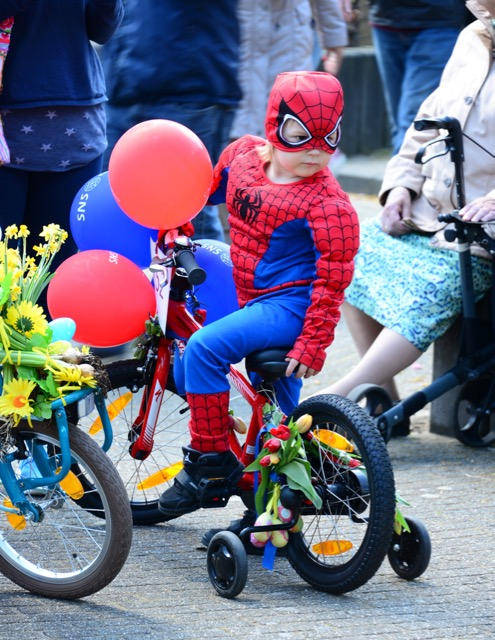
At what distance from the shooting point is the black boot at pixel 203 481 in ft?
13.1

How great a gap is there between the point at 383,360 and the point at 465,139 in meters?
0.93

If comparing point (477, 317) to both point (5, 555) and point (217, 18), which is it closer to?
point (217, 18)

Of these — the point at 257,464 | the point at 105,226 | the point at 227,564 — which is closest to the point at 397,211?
the point at 105,226

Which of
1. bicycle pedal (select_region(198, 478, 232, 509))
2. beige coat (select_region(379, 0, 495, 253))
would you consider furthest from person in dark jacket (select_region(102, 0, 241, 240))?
bicycle pedal (select_region(198, 478, 232, 509))

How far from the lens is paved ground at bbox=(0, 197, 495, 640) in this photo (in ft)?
11.9

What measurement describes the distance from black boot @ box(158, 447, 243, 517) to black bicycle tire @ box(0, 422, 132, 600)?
1.12ft

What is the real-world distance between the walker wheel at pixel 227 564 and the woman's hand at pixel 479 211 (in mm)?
1659

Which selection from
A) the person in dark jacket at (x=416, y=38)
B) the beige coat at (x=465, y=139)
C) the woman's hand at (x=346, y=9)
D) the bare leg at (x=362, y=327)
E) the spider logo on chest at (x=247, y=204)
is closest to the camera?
the spider logo on chest at (x=247, y=204)

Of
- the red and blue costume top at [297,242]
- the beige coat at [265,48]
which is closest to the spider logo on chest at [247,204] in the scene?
Answer: the red and blue costume top at [297,242]

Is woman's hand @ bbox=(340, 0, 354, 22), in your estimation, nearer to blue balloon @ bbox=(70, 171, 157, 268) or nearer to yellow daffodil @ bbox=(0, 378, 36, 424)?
blue balloon @ bbox=(70, 171, 157, 268)

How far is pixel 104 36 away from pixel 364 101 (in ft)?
24.0

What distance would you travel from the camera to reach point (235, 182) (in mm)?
4074

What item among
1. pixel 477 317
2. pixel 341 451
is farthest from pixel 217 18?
pixel 341 451

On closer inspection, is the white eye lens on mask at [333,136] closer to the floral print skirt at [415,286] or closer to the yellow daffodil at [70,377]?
the yellow daffodil at [70,377]
